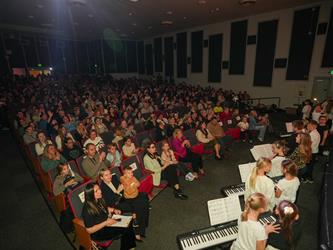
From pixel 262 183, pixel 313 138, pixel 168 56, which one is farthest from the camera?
pixel 168 56

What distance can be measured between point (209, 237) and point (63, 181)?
276 centimetres

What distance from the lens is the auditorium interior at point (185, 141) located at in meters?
2.96

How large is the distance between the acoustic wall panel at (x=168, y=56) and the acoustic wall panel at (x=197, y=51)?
2.76 m

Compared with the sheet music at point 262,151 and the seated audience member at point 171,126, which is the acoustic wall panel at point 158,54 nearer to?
the seated audience member at point 171,126

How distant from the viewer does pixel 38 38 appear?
18.4m

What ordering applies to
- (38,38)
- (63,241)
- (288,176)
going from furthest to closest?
(38,38), (63,241), (288,176)

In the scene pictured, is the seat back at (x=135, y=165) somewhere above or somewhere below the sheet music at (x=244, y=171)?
below

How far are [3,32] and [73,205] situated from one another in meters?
19.2

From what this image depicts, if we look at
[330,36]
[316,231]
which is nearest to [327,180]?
[316,231]

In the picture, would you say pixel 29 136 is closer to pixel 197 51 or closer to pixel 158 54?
pixel 197 51

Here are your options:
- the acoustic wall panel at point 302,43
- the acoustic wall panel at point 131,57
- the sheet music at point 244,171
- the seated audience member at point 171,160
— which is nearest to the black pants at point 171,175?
the seated audience member at point 171,160

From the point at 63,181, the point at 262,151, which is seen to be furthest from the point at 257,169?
the point at 63,181

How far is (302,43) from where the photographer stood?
10672 millimetres

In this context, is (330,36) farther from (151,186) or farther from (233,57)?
(151,186)
